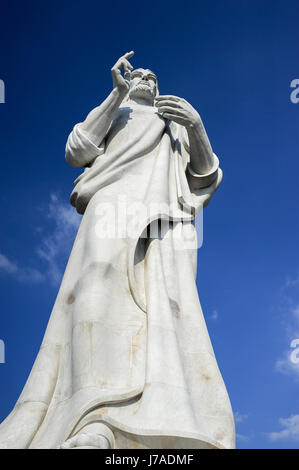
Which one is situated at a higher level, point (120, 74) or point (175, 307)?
point (120, 74)

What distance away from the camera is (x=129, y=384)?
5.82m

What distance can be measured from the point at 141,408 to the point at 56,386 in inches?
47.7

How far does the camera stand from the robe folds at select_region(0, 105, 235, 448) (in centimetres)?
546

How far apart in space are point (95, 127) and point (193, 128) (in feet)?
5.01

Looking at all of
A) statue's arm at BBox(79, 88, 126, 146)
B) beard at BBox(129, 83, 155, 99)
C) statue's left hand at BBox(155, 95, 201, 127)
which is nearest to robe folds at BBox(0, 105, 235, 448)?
statue's arm at BBox(79, 88, 126, 146)

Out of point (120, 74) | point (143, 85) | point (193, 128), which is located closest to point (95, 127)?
point (120, 74)

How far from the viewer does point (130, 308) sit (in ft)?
21.3

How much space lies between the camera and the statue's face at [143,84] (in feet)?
30.8

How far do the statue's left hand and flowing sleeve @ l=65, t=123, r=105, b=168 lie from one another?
1.16 metres

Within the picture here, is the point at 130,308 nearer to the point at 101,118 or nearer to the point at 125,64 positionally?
the point at 101,118

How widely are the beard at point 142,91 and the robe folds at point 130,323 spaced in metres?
1.18

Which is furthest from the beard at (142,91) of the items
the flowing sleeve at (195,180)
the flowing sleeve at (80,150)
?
the flowing sleeve at (80,150)

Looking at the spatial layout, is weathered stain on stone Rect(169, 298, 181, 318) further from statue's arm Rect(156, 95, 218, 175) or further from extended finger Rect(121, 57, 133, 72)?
extended finger Rect(121, 57, 133, 72)
